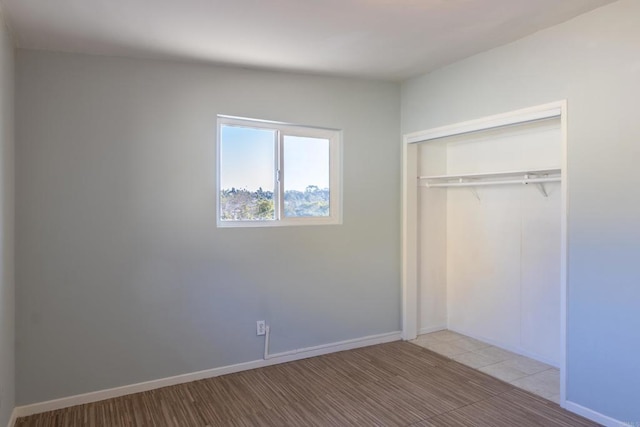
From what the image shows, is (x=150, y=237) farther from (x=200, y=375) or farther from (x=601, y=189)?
(x=601, y=189)

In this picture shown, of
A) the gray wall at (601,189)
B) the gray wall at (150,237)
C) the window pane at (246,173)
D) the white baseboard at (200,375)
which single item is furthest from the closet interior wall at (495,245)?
the window pane at (246,173)

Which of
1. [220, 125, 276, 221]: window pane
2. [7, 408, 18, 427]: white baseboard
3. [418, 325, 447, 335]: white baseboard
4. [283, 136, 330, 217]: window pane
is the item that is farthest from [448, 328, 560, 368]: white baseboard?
[7, 408, 18, 427]: white baseboard

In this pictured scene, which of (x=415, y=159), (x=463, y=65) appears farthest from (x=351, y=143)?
(x=463, y=65)

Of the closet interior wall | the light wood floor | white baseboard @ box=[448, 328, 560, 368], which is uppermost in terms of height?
the closet interior wall

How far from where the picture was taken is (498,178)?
12.9ft

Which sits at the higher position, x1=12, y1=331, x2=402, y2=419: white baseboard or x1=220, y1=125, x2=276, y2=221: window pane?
x1=220, y1=125, x2=276, y2=221: window pane

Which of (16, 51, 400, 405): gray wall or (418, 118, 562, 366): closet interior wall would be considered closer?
(16, 51, 400, 405): gray wall

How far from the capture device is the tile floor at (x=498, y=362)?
310 centimetres

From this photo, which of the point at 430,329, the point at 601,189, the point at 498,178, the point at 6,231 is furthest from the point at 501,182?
the point at 6,231

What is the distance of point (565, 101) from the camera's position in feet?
8.94

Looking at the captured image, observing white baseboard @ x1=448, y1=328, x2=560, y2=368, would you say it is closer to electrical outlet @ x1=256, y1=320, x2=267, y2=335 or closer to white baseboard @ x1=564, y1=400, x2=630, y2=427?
white baseboard @ x1=564, y1=400, x2=630, y2=427

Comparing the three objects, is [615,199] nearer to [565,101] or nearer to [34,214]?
[565,101]

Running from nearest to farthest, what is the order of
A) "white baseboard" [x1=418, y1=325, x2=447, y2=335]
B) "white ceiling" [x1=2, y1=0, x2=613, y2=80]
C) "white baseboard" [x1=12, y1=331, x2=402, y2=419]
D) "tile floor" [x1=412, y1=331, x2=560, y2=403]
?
"white ceiling" [x1=2, y1=0, x2=613, y2=80] < "white baseboard" [x1=12, y1=331, x2=402, y2=419] < "tile floor" [x1=412, y1=331, x2=560, y2=403] < "white baseboard" [x1=418, y1=325, x2=447, y2=335]

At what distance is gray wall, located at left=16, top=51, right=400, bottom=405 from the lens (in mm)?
2777
